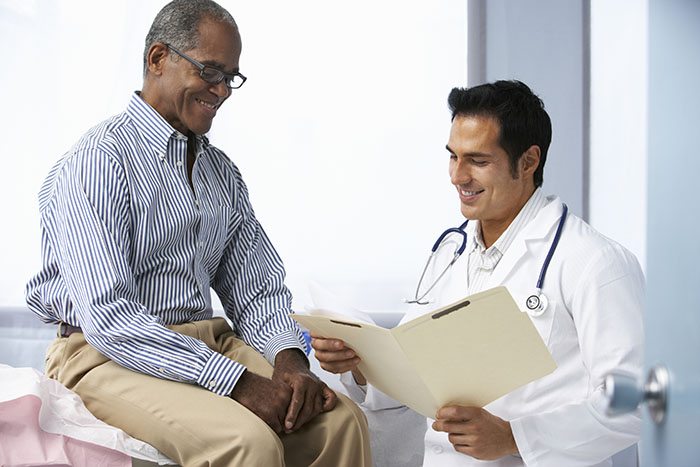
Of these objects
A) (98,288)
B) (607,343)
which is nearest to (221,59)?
(98,288)

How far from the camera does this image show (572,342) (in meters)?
1.44

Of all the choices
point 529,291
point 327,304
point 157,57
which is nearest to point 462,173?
point 529,291

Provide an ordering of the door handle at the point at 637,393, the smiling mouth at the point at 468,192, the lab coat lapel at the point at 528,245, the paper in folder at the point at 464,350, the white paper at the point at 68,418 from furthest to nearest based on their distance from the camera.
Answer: the smiling mouth at the point at 468,192, the lab coat lapel at the point at 528,245, the white paper at the point at 68,418, the paper in folder at the point at 464,350, the door handle at the point at 637,393

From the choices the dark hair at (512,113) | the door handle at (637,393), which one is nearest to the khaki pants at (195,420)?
the dark hair at (512,113)

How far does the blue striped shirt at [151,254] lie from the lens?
151 cm

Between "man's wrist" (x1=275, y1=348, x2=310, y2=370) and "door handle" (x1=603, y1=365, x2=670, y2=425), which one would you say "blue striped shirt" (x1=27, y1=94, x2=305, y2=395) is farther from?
"door handle" (x1=603, y1=365, x2=670, y2=425)

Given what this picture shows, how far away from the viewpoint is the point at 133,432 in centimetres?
150

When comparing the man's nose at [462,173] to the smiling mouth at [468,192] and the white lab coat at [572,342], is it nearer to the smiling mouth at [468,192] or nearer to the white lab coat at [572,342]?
the smiling mouth at [468,192]

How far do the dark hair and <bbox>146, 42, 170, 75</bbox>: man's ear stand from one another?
2.33ft

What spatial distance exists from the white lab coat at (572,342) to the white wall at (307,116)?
124 centimetres

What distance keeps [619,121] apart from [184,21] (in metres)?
1.64

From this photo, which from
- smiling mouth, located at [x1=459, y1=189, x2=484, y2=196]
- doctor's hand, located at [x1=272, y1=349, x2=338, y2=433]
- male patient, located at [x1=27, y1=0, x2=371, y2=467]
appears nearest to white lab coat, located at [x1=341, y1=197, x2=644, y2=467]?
smiling mouth, located at [x1=459, y1=189, x2=484, y2=196]

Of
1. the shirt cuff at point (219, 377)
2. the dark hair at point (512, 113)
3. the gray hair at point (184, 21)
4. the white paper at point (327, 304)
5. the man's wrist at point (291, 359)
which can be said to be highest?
the gray hair at point (184, 21)

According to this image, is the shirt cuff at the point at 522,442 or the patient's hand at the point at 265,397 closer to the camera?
the shirt cuff at the point at 522,442
